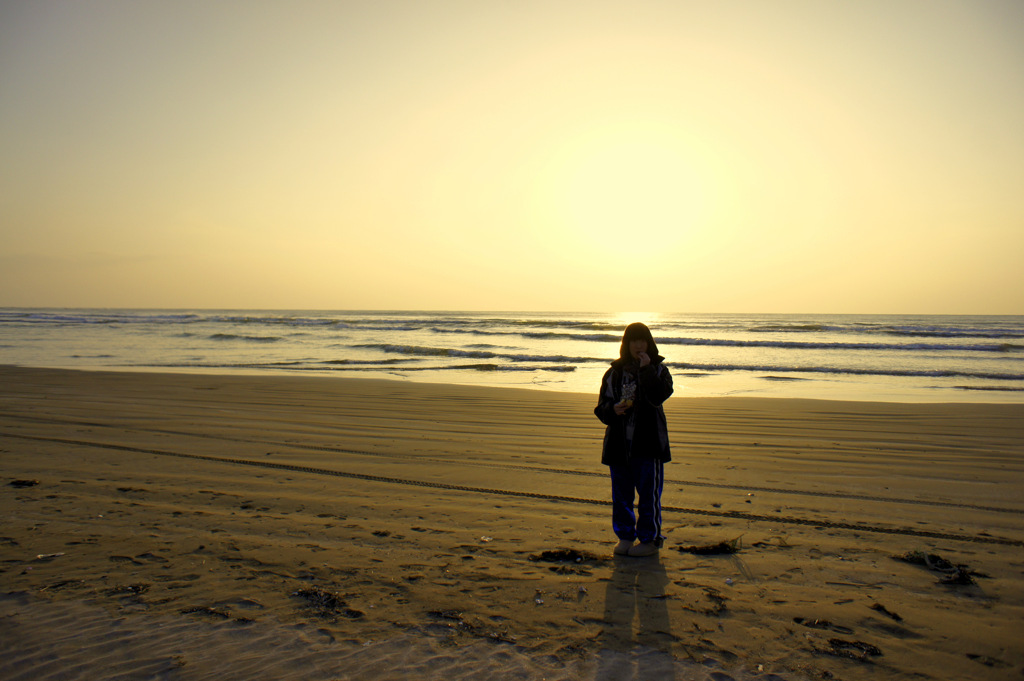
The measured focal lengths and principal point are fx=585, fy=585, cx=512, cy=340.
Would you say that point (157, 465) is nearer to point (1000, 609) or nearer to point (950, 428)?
point (1000, 609)

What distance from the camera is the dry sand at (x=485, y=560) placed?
282 centimetres

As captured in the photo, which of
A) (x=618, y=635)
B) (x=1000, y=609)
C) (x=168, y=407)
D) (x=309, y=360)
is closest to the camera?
(x=618, y=635)

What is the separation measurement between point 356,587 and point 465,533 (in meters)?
1.08

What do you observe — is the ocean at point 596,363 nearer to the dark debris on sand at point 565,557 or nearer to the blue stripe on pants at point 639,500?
the blue stripe on pants at point 639,500

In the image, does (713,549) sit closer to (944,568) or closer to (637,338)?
(944,568)

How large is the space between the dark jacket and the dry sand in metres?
0.71

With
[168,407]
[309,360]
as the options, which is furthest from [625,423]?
[309,360]

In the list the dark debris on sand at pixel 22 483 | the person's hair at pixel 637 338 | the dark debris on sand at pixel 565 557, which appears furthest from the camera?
the dark debris on sand at pixel 22 483

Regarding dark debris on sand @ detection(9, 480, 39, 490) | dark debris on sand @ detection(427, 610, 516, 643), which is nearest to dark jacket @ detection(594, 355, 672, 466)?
dark debris on sand @ detection(427, 610, 516, 643)

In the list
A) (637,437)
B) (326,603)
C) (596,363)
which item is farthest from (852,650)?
(596,363)

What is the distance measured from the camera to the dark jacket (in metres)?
4.04

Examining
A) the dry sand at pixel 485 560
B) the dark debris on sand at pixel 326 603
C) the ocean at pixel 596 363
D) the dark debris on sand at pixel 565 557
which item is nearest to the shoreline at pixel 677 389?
the ocean at pixel 596 363

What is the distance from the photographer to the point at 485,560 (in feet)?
12.8

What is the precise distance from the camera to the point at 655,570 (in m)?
3.78
